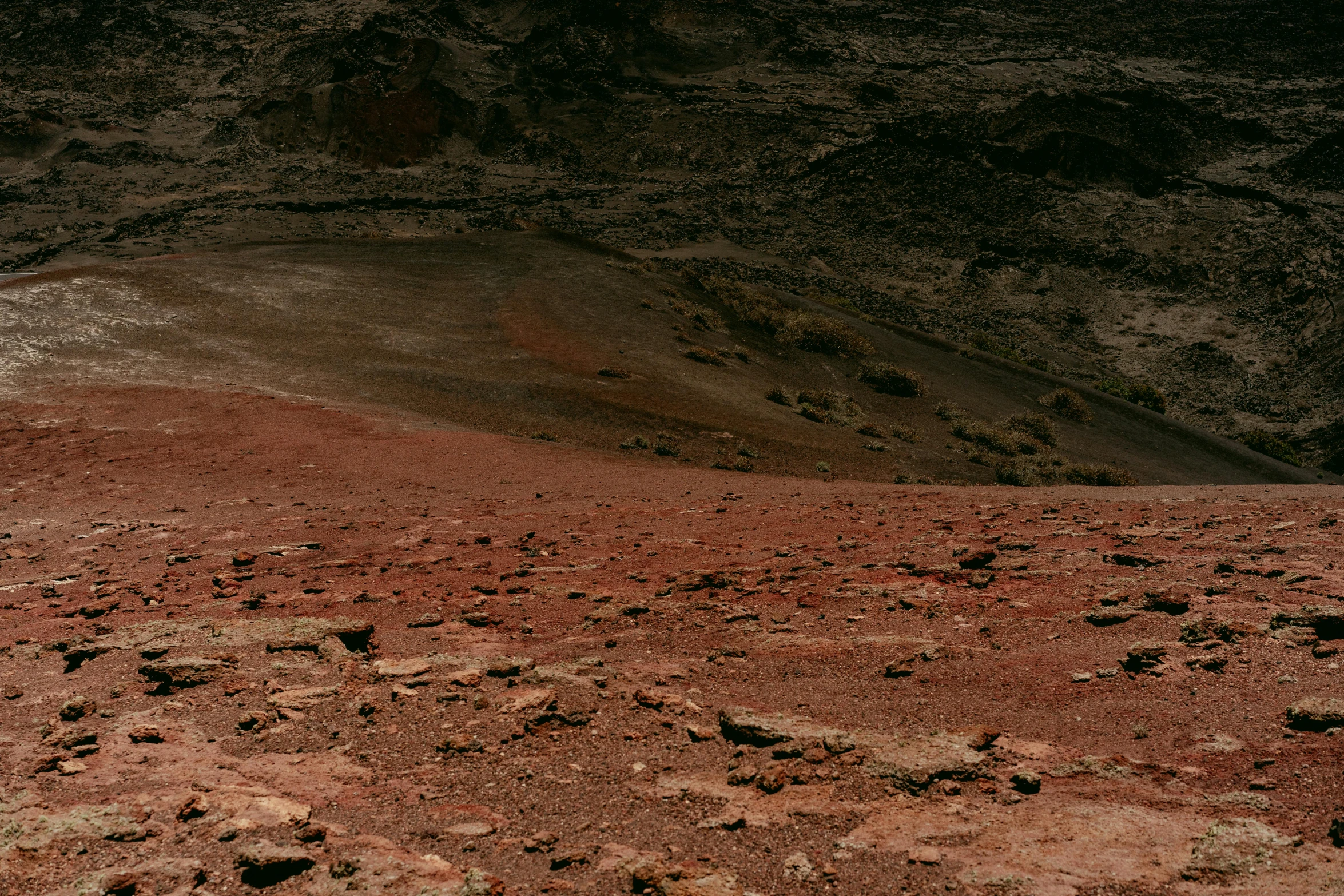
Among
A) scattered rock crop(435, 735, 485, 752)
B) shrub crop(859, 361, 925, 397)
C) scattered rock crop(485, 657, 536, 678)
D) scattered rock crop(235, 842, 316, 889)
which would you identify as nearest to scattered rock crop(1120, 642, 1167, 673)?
scattered rock crop(485, 657, 536, 678)

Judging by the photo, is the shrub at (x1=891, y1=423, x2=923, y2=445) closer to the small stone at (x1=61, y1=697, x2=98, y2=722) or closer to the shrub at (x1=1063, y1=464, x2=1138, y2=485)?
the shrub at (x1=1063, y1=464, x2=1138, y2=485)

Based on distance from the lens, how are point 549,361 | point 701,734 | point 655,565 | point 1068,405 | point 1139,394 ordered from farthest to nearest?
point 1139,394 < point 1068,405 < point 549,361 < point 655,565 < point 701,734

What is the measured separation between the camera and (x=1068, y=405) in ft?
101

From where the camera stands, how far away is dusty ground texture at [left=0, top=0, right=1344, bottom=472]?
52.0 metres

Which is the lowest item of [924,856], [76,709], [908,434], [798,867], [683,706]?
[908,434]

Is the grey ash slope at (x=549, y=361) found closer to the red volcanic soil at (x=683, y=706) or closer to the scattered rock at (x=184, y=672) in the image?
the red volcanic soil at (x=683, y=706)

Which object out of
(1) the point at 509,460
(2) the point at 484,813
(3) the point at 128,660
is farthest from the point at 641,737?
(1) the point at 509,460

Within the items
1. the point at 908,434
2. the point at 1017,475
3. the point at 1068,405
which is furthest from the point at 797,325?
the point at 1017,475

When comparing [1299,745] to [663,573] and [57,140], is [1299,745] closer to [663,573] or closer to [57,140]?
[663,573]

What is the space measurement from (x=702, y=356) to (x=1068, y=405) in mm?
13812

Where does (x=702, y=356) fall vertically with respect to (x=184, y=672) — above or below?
above

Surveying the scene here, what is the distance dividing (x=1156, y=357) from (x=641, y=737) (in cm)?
5097

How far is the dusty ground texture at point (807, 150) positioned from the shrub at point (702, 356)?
24.0 m

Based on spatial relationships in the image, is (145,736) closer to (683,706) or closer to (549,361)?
(683,706)
